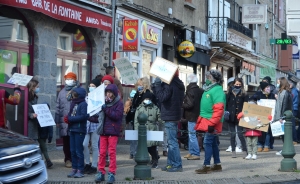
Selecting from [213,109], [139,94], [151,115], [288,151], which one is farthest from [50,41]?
[288,151]

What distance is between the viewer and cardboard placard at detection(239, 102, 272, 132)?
14.9 m

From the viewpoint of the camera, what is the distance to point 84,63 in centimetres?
1839

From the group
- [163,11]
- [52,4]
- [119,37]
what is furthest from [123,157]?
[163,11]

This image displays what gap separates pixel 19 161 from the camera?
7.86 metres

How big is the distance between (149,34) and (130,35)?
248 centimetres

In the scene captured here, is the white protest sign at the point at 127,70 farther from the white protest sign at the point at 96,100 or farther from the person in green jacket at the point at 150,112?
the white protest sign at the point at 96,100

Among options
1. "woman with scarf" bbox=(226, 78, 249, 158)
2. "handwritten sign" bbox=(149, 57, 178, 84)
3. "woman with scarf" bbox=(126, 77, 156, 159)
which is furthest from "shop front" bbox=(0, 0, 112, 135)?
"woman with scarf" bbox=(226, 78, 249, 158)

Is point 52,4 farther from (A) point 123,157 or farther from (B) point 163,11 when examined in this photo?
(B) point 163,11

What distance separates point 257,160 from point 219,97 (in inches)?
144

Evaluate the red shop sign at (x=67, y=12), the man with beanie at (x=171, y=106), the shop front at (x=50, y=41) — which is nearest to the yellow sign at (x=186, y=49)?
the shop front at (x=50, y=41)

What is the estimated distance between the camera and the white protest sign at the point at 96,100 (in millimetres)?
10641

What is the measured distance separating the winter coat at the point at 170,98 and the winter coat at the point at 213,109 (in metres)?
0.46

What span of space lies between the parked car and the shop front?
450cm

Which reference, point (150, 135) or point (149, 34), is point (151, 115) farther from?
point (149, 34)
